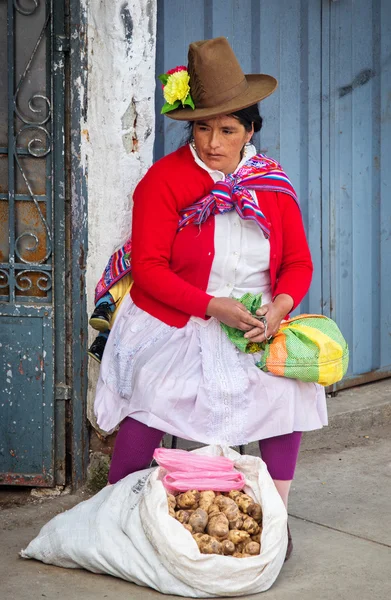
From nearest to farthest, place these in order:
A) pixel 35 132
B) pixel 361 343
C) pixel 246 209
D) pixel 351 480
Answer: pixel 246 209, pixel 35 132, pixel 351 480, pixel 361 343

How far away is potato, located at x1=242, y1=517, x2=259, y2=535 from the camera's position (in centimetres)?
332

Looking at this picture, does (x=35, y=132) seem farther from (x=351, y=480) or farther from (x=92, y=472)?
(x=351, y=480)

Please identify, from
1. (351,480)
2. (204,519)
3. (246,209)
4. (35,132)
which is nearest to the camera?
(204,519)

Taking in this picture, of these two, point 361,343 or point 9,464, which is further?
point 361,343

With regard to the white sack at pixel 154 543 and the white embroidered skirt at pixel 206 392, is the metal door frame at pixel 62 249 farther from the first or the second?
the white sack at pixel 154 543

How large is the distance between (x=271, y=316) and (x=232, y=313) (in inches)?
6.2

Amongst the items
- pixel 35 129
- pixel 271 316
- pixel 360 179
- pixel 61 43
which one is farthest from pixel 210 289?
pixel 360 179

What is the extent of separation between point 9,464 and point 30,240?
968 mm

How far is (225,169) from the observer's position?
3725 millimetres

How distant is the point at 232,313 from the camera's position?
3.50 metres

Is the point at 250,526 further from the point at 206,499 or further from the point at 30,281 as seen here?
the point at 30,281

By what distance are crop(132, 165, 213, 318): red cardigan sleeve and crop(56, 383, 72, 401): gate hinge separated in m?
0.77

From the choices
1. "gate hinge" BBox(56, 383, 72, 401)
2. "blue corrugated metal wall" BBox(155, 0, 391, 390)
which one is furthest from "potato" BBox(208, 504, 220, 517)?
"blue corrugated metal wall" BBox(155, 0, 391, 390)

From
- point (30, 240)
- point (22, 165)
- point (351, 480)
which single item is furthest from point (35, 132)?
point (351, 480)
